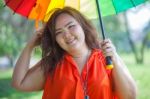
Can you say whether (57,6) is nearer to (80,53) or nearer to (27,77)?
(80,53)

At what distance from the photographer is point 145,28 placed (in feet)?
39.2

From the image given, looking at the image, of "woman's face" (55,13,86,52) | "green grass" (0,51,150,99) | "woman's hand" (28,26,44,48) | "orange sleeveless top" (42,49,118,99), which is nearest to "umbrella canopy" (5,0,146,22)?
"woman's hand" (28,26,44,48)

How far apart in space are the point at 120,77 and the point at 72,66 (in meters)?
0.29

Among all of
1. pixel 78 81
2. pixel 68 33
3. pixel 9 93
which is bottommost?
pixel 9 93

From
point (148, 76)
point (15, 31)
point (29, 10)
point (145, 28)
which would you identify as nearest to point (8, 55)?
point (15, 31)

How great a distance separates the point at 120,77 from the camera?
2.39m

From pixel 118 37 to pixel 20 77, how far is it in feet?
34.0

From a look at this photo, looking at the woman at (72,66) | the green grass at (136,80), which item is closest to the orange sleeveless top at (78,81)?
the woman at (72,66)

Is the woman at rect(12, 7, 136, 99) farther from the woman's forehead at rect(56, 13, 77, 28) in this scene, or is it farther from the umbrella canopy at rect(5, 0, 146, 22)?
the umbrella canopy at rect(5, 0, 146, 22)

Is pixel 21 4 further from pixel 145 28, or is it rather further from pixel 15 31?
pixel 145 28

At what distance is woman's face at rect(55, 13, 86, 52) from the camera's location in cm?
240

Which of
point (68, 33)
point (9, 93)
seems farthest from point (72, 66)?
point (9, 93)

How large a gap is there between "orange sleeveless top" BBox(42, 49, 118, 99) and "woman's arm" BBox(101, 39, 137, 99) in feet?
0.18

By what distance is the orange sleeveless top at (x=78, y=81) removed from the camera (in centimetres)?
240
